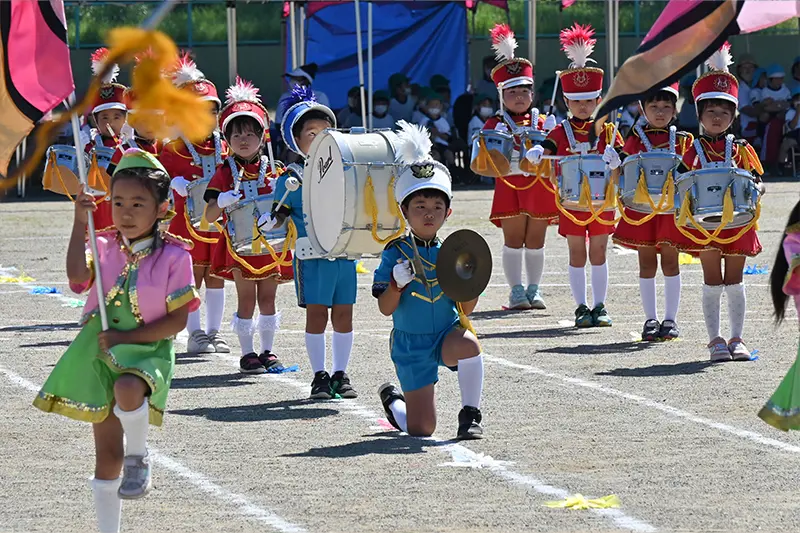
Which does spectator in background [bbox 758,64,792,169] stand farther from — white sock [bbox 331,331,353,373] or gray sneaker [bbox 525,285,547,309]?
white sock [bbox 331,331,353,373]

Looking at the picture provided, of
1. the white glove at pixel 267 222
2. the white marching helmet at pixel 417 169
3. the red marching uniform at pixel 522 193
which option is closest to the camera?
the white marching helmet at pixel 417 169

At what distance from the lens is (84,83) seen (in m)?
30.0

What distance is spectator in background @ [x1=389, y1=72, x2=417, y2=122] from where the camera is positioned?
83.9 ft

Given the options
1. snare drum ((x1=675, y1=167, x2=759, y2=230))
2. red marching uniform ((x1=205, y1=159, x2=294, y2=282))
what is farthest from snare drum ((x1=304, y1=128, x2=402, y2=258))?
snare drum ((x1=675, y1=167, x2=759, y2=230))

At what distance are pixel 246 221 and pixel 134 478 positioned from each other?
4.47 m

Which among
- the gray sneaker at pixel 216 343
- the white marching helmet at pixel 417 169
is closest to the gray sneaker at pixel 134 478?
the white marching helmet at pixel 417 169

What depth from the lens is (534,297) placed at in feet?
45.1

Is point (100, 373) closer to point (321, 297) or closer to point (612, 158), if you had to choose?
point (321, 297)

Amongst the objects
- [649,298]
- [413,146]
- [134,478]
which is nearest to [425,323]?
[413,146]

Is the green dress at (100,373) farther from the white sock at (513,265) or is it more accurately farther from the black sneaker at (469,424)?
the white sock at (513,265)

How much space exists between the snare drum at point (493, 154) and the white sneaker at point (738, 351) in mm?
3251

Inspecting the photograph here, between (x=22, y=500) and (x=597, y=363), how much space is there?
481cm

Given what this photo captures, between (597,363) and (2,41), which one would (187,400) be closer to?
(597,363)

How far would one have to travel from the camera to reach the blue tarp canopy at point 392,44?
2602 centimetres
